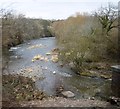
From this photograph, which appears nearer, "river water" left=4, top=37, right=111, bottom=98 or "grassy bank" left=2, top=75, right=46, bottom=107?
"grassy bank" left=2, top=75, right=46, bottom=107

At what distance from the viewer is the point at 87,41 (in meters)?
10.9

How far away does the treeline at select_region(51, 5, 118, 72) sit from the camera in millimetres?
9948

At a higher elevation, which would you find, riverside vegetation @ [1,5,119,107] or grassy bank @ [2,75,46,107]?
riverside vegetation @ [1,5,119,107]

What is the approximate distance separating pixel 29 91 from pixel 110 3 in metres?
7.85

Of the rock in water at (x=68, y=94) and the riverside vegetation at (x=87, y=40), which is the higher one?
the riverside vegetation at (x=87, y=40)

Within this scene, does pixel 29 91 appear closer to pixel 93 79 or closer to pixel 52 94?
pixel 52 94

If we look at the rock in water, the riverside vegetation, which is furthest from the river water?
the riverside vegetation

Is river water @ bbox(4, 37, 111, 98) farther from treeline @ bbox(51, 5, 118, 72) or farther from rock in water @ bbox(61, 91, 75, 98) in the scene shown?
treeline @ bbox(51, 5, 118, 72)

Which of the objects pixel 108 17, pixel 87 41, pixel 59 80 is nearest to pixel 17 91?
pixel 59 80

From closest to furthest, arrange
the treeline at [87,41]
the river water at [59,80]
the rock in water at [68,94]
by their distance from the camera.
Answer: the rock in water at [68,94] < the river water at [59,80] < the treeline at [87,41]

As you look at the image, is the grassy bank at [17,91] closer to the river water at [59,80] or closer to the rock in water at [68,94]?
the river water at [59,80]

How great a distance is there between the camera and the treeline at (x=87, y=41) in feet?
32.6

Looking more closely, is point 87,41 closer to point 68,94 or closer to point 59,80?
point 59,80

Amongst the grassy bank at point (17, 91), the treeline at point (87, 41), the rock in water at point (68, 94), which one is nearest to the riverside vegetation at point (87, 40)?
the treeline at point (87, 41)
